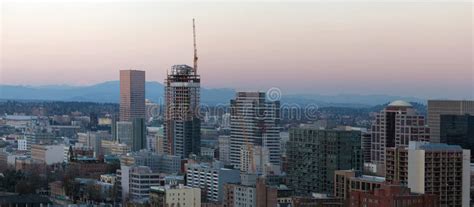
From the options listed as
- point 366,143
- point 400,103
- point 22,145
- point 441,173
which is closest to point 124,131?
point 22,145

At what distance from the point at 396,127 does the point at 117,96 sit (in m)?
7.58

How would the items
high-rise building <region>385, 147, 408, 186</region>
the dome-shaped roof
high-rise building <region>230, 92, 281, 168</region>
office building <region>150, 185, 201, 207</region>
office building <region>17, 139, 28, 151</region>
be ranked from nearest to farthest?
1. high-rise building <region>385, 147, 408, 186</region>
2. office building <region>150, 185, 201, 207</region>
3. the dome-shaped roof
4. high-rise building <region>230, 92, 281, 168</region>
5. office building <region>17, 139, 28, 151</region>

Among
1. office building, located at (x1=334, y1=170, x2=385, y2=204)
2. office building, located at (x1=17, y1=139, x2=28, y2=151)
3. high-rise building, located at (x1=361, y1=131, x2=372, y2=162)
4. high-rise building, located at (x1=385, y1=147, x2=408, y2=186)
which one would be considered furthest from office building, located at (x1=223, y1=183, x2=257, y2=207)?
office building, located at (x1=17, y1=139, x2=28, y2=151)

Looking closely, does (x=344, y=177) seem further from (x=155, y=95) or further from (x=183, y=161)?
(x=155, y=95)

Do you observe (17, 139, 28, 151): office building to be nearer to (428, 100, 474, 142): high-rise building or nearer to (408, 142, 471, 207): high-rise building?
(428, 100, 474, 142): high-rise building

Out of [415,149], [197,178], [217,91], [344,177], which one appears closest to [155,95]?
[217,91]

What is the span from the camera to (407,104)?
39.5ft

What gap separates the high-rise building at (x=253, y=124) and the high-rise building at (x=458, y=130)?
2.55 metres

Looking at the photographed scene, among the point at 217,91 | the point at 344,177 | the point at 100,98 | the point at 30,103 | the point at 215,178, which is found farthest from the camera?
the point at 100,98

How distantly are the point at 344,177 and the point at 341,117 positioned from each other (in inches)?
77.2

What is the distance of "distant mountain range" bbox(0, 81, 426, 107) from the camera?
11.1 metres

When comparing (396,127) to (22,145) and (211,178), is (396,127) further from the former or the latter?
(22,145)

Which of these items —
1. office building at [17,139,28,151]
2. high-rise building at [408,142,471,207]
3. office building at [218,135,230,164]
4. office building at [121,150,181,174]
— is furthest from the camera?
office building at [17,139,28,151]

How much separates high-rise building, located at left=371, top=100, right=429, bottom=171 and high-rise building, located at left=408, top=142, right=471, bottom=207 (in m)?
3.04
